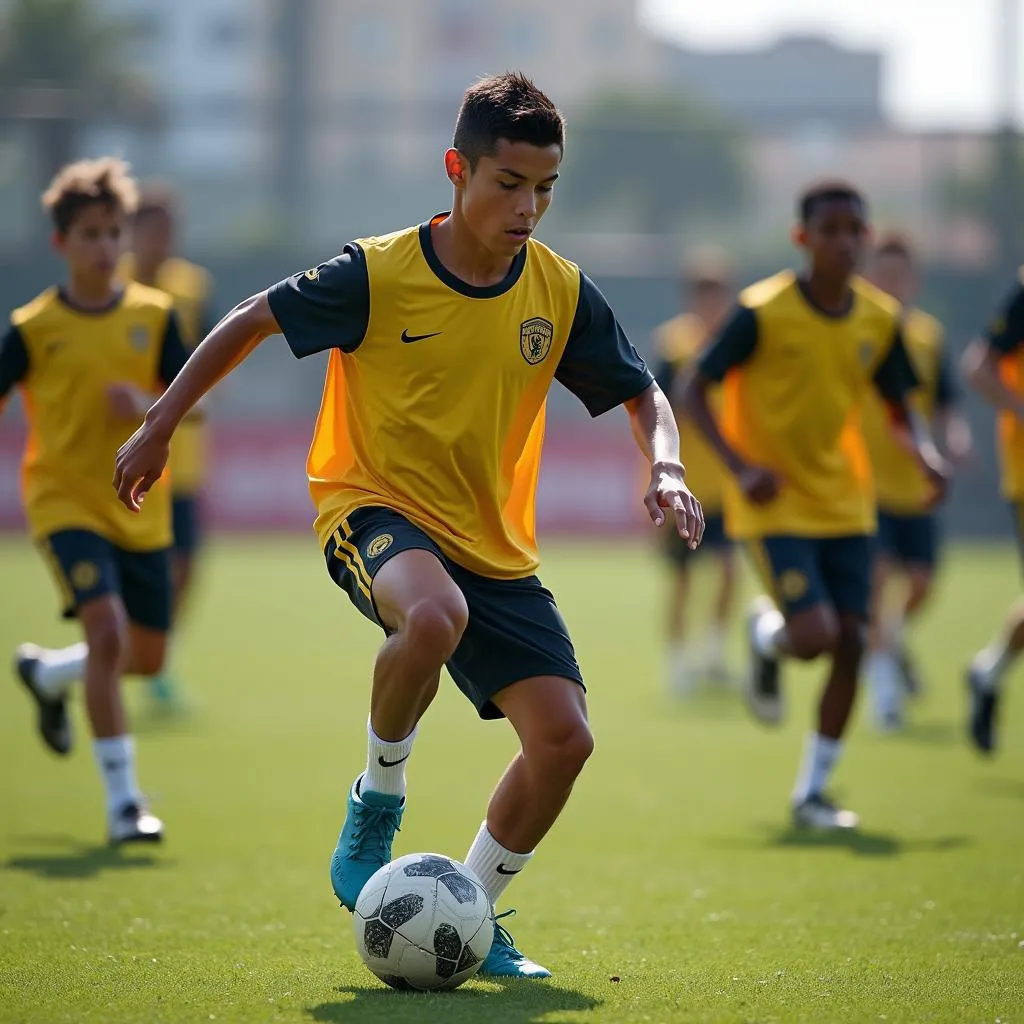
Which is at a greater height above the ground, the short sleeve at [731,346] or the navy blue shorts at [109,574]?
the short sleeve at [731,346]

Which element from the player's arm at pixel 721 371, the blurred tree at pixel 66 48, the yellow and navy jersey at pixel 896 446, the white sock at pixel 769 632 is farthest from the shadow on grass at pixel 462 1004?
the blurred tree at pixel 66 48

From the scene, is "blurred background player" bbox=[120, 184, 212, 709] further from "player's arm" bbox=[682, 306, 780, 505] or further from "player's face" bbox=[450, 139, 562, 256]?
"player's face" bbox=[450, 139, 562, 256]

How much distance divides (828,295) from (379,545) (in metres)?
3.82

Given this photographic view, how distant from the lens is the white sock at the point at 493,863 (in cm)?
496

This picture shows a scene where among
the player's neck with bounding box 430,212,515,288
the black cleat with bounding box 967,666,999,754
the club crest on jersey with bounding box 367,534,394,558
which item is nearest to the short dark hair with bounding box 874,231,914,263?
the black cleat with bounding box 967,666,999,754

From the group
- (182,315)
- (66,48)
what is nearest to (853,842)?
(182,315)

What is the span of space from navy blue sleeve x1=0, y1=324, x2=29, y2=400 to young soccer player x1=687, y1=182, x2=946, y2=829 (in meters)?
2.83

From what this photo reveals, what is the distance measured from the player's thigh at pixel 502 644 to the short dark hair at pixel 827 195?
3.45 meters

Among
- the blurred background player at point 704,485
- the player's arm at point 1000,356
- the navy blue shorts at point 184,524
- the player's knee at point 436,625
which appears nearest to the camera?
the player's knee at point 436,625

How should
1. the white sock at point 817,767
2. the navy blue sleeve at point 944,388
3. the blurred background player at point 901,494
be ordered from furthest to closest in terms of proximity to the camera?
the navy blue sleeve at point 944,388, the blurred background player at point 901,494, the white sock at point 817,767

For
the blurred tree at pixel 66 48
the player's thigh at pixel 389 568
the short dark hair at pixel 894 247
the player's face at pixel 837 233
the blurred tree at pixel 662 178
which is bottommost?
the player's thigh at pixel 389 568

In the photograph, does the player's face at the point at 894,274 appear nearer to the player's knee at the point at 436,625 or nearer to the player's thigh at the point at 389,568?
the player's thigh at the point at 389,568

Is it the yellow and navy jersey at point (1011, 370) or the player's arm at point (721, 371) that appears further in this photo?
the yellow and navy jersey at point (1011, 370)

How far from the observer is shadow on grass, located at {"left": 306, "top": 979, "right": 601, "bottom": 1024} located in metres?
4.28
